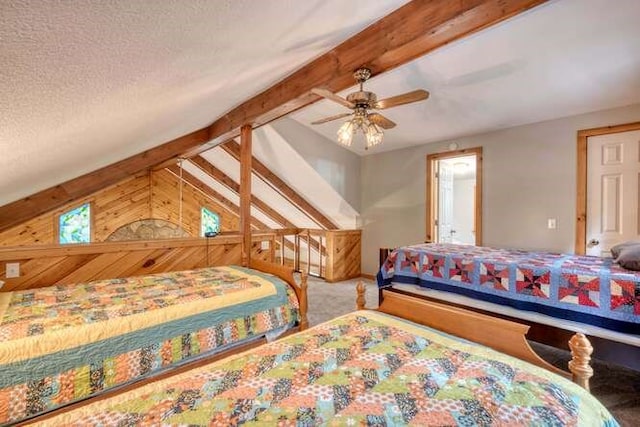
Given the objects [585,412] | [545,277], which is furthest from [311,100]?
[585,412]

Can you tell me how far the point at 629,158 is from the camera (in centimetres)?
287

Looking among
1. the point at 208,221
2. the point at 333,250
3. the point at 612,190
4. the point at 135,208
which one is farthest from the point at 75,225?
the point at 612,190

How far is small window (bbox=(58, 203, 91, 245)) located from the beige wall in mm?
5930

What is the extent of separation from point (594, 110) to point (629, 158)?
57 centimetres

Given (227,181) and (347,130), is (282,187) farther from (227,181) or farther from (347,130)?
(347,130)

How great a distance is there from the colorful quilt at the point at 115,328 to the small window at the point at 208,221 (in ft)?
16.3

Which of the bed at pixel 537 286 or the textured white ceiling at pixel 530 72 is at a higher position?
the textured white ceiling at pixel 530 72

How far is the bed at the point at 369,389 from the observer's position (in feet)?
2.73

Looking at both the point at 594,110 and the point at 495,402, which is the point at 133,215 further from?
the point at 594,110

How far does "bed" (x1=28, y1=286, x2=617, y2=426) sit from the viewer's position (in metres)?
0.83

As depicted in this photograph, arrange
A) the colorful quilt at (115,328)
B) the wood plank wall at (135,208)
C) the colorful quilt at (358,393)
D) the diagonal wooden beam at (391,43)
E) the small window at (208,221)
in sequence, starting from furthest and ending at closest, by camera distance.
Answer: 1. the small window at (208,221)
2. the wood plank wall at (135,208)
3. the diagonal wooden beam at (391,43)
4. the colorful quilt at (115,328)
5. the colorful quilt at (358,393)

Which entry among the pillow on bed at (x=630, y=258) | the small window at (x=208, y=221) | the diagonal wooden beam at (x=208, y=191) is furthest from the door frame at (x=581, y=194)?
the small window at (x=208, y=221)

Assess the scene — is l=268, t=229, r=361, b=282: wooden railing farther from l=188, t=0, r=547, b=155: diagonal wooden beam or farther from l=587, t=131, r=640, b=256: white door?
l=587, t=131, r=640, b=256: white door

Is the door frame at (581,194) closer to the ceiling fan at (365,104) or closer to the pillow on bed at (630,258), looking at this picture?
the pillow on bed at (630,258)
